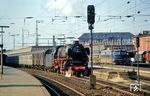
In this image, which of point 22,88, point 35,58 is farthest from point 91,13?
point 35,58

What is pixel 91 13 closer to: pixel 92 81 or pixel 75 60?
pixel 92 81

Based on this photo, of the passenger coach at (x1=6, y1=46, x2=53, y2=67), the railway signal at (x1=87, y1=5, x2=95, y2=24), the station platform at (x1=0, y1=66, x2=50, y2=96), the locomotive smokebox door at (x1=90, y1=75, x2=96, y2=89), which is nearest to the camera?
the station platform at (x1=0, y1=66, x2=50, y2=96)

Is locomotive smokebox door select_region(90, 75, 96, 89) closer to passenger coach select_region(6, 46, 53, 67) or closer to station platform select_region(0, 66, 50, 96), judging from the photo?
station platform select_region(0, 66, 50, 96)

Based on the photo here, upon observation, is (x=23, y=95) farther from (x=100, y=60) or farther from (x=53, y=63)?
(x=100, y=60)

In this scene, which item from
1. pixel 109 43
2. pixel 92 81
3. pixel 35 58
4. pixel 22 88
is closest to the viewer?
pixel 22 88

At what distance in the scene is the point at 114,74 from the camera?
3120 cm

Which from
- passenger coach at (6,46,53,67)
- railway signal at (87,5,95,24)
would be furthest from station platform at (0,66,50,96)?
passenger coach at (6,46,53,67)

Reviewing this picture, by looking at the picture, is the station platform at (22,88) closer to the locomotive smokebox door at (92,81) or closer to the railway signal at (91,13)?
the locomotive smokebox door at (92,81)

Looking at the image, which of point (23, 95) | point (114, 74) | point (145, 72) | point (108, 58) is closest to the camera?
point (23, 95)

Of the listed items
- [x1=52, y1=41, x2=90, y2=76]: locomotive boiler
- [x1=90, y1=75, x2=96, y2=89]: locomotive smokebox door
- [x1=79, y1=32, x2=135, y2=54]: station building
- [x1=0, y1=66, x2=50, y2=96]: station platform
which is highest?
[x1=79, y1=32, x2=135, y2=54]: station building

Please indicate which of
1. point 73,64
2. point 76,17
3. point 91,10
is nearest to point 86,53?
point 73,64

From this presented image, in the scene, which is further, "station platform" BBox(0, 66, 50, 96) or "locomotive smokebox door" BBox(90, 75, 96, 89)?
"locomotive smokebox door" BBox(90, 75, 96, 89)

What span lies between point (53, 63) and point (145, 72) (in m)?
11.8

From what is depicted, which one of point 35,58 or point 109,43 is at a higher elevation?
point 109,43
